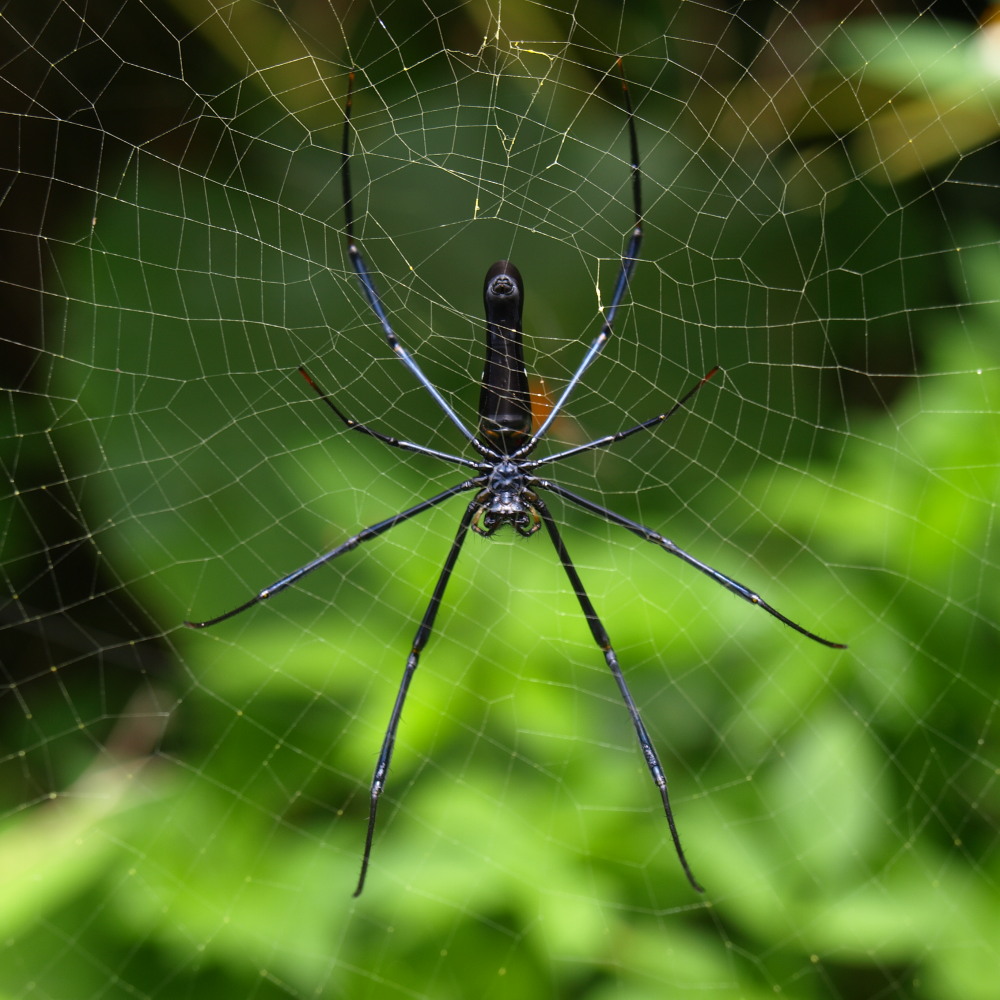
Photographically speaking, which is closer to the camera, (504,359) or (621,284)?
(504,359)

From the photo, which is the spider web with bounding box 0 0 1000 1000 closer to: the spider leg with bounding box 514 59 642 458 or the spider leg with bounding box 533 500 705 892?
the spider leg with bounding box 533 500 705 892

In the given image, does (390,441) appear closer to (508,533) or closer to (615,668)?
(615,668)

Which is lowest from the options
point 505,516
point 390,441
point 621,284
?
point 505,516

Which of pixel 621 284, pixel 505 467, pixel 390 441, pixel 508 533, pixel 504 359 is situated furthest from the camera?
pixel 508 533

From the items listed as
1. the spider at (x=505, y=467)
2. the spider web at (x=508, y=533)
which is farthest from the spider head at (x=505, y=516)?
the spider web at (x=508, y=533)

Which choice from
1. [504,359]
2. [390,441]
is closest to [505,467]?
[390,441]

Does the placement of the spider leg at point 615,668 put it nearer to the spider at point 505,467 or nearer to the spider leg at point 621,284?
the spider at point 505,467
